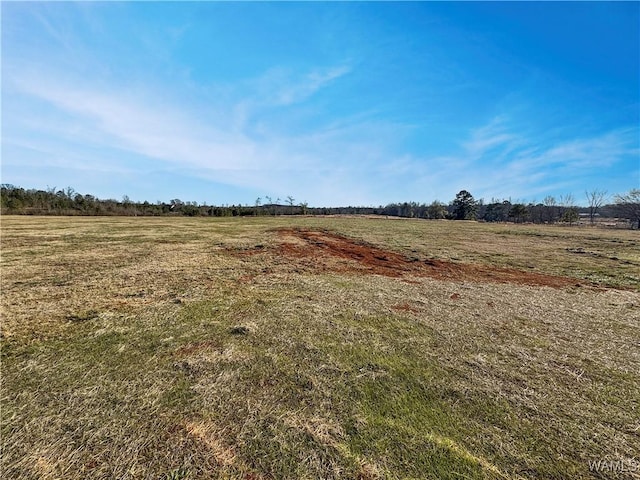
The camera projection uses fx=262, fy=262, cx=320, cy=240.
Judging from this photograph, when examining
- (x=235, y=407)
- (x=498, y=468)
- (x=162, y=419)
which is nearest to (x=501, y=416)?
(x=498, y=468)

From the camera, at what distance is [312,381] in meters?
3.00

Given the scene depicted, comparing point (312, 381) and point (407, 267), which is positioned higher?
point (407, 267)

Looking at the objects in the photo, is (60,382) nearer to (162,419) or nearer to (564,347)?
(162,419)

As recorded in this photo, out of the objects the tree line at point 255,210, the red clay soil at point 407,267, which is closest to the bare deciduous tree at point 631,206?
the tree line at point 255,210

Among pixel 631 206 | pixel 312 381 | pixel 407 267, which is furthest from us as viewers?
pixel 631 206

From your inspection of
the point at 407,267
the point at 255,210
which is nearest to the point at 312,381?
the point at 407,267

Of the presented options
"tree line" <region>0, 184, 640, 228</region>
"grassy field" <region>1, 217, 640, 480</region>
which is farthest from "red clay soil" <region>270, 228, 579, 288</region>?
"tree line" <region>0, 184, 640, 228</region>

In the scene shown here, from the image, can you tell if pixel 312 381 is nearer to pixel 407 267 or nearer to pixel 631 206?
pixel 407 267

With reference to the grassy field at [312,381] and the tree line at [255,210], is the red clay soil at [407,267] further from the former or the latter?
the tree line at [255,210]

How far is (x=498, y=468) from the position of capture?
2.02 metres

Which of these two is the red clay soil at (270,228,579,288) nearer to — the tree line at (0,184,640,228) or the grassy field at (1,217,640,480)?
the grassy field at (1,217,640,480)

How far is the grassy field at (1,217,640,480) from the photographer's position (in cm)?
206

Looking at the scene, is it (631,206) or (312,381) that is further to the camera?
(631,206)

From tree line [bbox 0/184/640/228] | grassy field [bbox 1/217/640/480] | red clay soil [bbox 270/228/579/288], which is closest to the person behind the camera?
grassy field [bbox 1/217/640/480]
